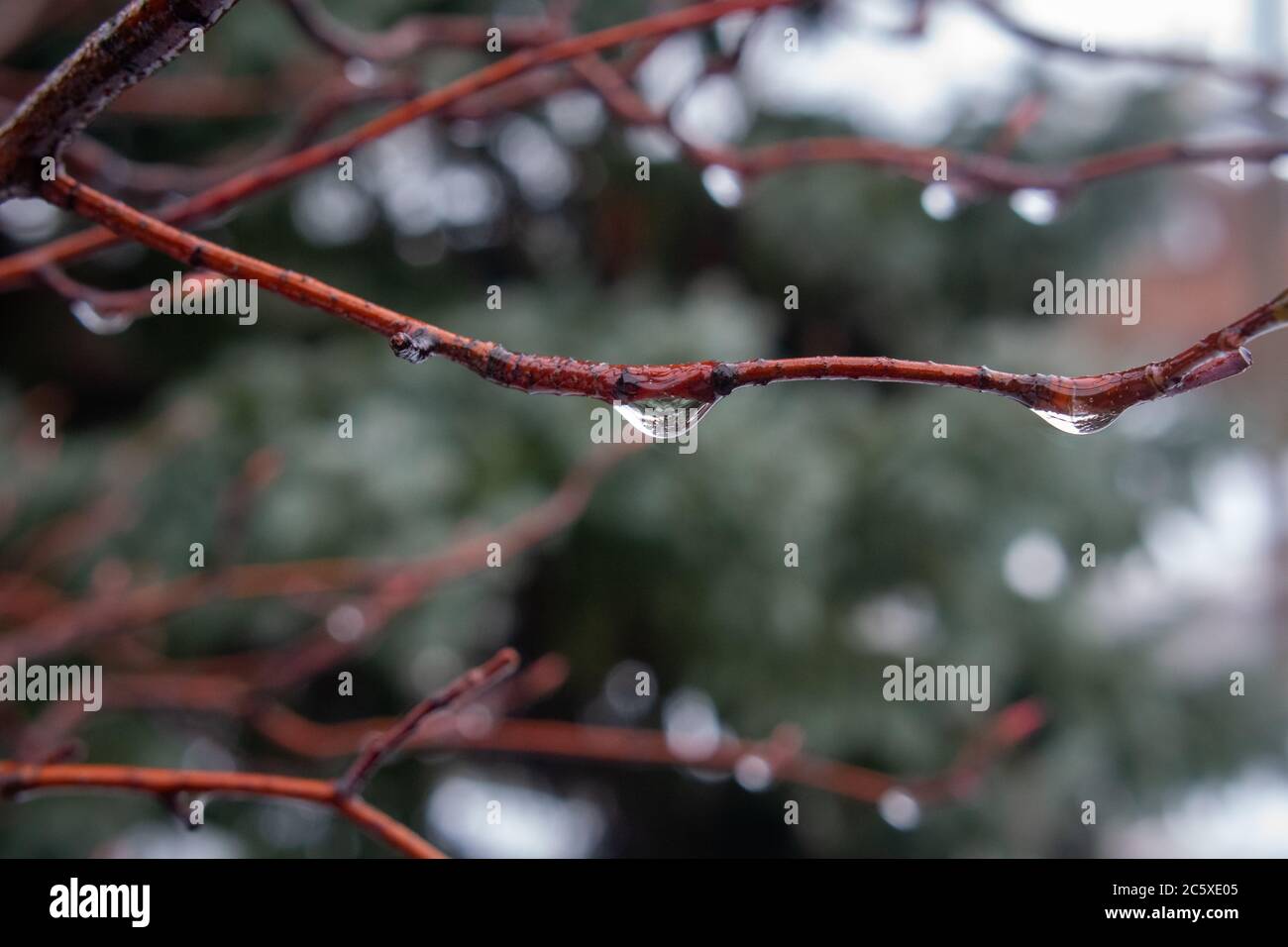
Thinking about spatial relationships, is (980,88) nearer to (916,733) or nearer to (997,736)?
(916,733)

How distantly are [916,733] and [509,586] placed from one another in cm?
60

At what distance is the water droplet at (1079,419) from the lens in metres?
0.21

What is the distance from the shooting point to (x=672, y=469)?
1203mm

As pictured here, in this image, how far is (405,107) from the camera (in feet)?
1.12

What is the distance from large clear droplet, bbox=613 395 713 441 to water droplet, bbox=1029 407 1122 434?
7cm

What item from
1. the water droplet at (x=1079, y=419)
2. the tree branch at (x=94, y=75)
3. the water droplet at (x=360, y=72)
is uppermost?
the water droplet at (x=360, y=72)
